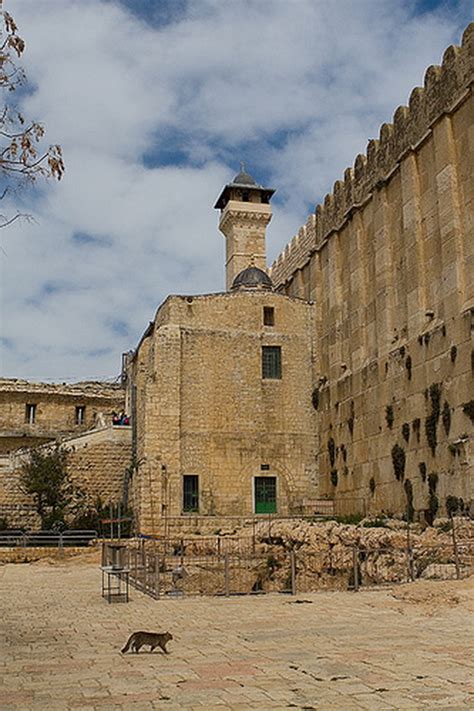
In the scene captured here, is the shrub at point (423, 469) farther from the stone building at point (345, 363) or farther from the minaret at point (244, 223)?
the minaret at point (244, 223)

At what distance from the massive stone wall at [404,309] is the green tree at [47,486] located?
9741mm

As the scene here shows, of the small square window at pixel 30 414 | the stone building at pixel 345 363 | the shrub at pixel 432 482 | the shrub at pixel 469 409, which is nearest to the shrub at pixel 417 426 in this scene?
the stone building at pixel 345 363

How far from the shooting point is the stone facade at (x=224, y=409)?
27984mm

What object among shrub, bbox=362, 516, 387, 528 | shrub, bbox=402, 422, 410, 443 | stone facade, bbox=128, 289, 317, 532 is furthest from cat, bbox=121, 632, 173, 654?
stone facade, bbox=128, 289, 317, 532

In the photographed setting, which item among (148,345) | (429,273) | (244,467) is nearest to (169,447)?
(244,467)

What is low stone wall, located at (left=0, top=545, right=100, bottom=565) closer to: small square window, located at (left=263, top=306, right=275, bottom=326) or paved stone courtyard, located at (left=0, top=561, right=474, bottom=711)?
paved stone courtyard, located at (left=0, top=561, right=474, bottom=711)

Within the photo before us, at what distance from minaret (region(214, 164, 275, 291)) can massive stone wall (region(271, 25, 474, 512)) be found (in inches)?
459

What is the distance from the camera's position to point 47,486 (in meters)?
28.2

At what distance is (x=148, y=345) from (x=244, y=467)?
24.1 ft

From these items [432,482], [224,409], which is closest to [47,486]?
[224,409]

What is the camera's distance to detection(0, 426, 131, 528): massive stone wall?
28703 mm

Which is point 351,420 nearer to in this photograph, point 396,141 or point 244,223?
point 396,141

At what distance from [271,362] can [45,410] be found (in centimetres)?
1511

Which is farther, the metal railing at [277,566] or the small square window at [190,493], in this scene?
the small square window at [190,493]
